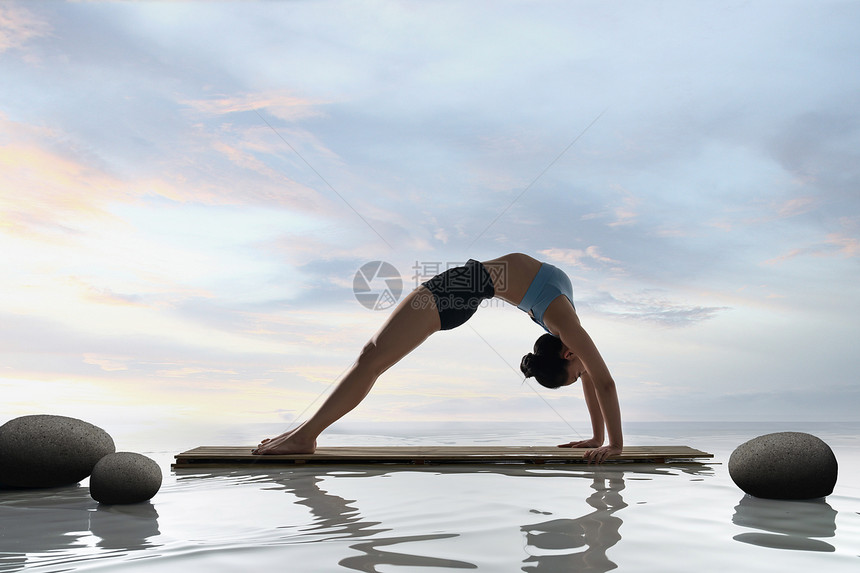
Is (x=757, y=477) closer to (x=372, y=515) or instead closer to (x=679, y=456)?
(x=679, y=456)

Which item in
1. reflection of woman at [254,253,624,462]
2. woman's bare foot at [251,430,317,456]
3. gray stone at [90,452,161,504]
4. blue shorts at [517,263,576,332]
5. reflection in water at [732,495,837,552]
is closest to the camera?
reflection in water at [732,495,837,552]

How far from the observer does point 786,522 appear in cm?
212

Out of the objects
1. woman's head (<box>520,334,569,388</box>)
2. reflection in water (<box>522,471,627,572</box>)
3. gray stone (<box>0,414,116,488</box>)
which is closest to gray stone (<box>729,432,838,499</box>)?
reflection in water (<box>522,471,627,572</box>)

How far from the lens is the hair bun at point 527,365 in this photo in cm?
419

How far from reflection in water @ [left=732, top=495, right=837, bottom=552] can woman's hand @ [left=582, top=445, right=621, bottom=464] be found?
1.06 metres

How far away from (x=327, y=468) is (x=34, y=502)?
1501 millimetres

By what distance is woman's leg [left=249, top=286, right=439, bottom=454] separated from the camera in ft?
12.4

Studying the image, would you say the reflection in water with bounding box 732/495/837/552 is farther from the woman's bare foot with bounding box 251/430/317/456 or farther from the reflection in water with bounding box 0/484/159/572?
the woman's bare foot with bounding box 251/430/317/456

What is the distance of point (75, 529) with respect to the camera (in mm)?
2027

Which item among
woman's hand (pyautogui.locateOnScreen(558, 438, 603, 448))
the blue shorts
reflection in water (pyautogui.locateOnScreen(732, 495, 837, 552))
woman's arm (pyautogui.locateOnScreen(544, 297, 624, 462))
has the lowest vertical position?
reflection in water (pyautogui.locateOnScreen(732, 495, 837, 552))

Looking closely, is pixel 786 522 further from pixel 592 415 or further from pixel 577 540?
pixel 592 415

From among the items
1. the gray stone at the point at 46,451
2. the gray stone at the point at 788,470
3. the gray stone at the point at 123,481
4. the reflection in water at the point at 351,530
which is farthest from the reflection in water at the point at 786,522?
the gray stone at the point at 46,451

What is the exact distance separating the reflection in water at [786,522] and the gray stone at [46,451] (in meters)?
3.01

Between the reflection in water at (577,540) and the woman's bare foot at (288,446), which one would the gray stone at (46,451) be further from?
the reflection in water at (577,540)
